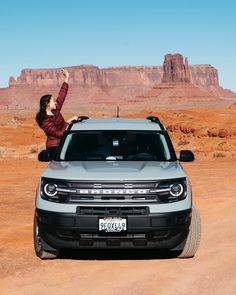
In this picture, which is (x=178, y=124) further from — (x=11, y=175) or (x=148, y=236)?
(x=148, y=236)

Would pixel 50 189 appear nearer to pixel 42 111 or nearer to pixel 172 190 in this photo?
pixel 172 190

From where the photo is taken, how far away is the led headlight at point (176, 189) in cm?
606

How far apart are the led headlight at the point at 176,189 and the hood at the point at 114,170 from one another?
10 cm

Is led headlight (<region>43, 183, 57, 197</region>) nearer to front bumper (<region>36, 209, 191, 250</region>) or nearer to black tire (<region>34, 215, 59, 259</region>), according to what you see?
front bumper (<region>36, 209, 191, 250</region>)

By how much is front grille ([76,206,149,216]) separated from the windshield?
4.09 feet

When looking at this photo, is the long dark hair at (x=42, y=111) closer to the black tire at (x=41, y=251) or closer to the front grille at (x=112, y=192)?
the black tire at (x=41, y=251)

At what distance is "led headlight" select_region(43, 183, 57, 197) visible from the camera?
20.0 feet

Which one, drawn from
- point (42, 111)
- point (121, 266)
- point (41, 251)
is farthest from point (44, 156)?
point (121, 266)

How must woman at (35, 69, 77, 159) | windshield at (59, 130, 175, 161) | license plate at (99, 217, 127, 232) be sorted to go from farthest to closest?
woman at (35, 69, 77, 159) → windshield at (59, 130, 175, 161) → license plate at (99, 217, 127, 232)

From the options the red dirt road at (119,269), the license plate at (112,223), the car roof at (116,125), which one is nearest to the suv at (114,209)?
the license plate at (112,223)

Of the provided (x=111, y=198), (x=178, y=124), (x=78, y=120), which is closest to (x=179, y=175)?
(x=111, y=198)

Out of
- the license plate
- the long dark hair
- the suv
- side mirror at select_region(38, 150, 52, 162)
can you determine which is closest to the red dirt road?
the suv

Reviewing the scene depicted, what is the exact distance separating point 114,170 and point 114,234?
2.34 ft

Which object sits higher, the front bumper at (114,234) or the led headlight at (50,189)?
the led headlight at (50,189)
